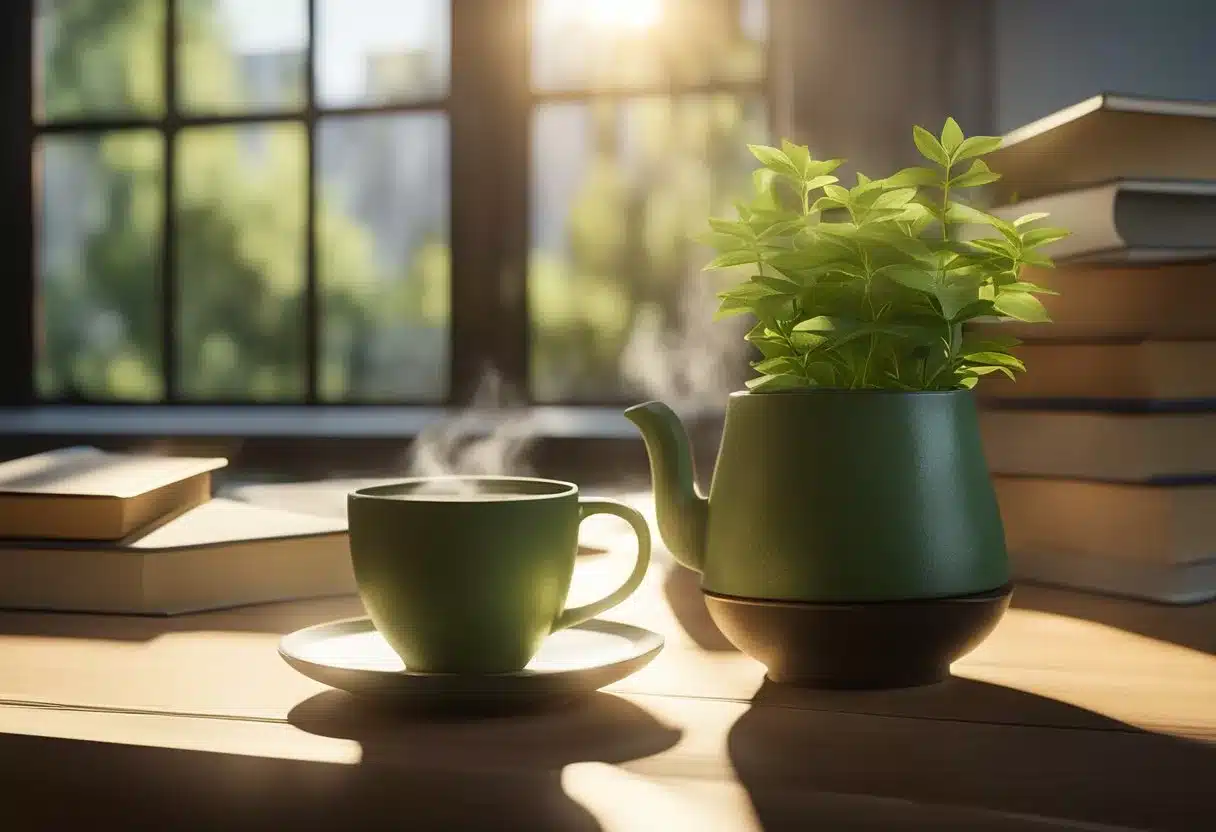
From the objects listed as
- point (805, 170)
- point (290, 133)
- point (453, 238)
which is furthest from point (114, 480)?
point (290, 133)

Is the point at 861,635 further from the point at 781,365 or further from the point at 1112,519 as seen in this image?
the point at 1112,519

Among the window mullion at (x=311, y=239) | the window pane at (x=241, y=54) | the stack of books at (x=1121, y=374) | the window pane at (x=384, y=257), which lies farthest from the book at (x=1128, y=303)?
the window pane at (x=241, y=54)

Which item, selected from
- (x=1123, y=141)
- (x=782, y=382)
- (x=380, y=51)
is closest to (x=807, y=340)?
(x=782, y=382)

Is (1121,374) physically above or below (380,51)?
below

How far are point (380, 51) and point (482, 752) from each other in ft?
7.32

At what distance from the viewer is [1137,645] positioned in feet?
2.05

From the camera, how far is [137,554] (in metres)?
0.71

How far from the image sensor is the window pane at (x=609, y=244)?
2.30 meters

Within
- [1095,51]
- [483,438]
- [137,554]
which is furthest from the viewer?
[483,438]

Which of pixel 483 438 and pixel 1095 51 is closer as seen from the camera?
pixel 1095 51

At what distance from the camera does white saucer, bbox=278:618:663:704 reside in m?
0.47

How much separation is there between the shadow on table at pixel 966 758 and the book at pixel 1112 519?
0.78ft

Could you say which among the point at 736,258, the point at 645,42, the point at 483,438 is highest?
the point at 645,42

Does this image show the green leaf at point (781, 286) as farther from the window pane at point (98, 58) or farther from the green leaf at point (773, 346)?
the window pane at point (98, 58)
